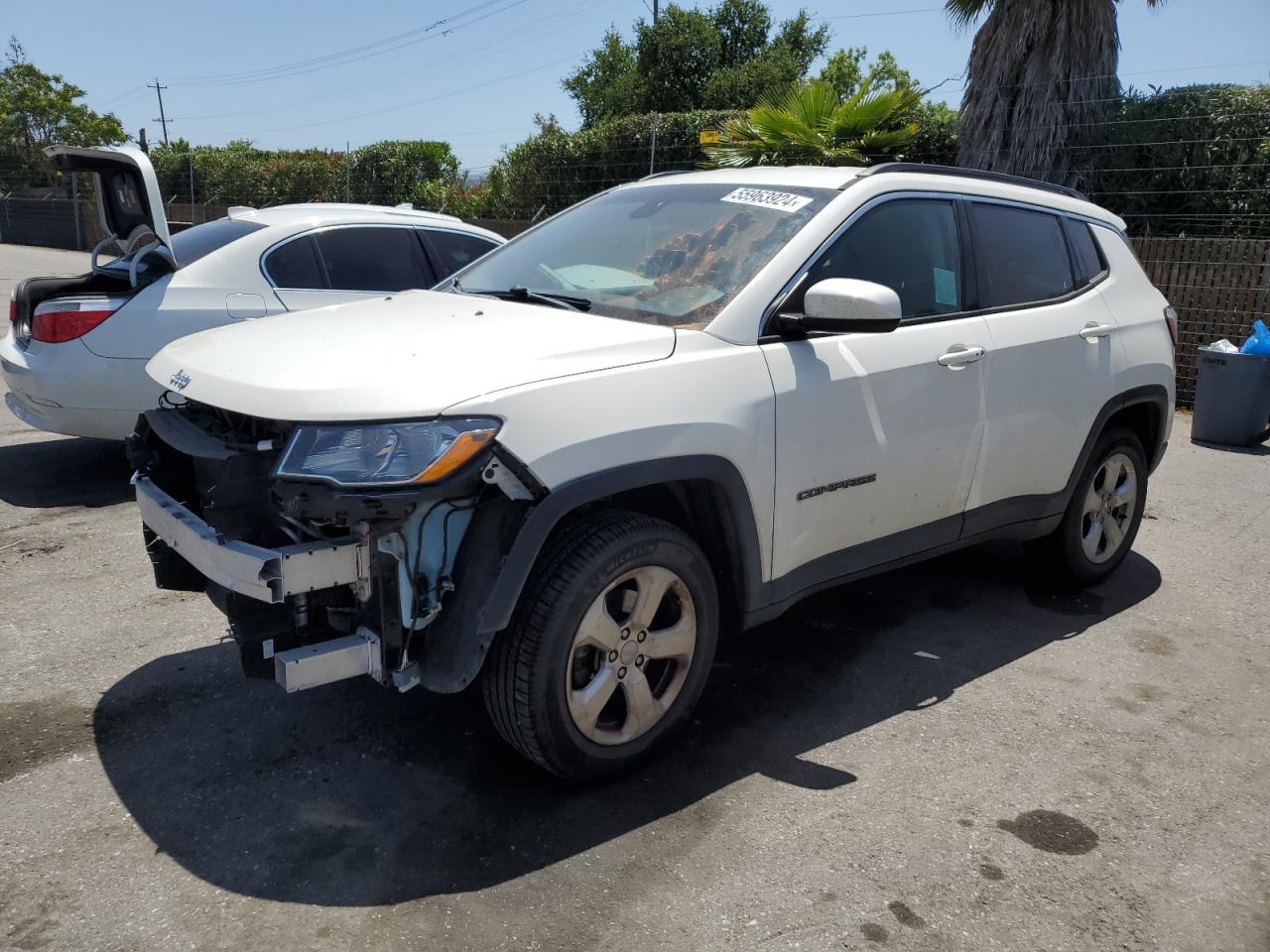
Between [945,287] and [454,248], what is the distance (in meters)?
3.90

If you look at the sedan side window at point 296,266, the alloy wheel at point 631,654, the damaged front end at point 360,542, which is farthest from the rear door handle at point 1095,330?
the sedan side window at point 296,266

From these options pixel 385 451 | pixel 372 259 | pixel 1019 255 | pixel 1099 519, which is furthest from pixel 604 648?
pixel 372 259

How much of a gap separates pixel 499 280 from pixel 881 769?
225cm

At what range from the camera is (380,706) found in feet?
12.0

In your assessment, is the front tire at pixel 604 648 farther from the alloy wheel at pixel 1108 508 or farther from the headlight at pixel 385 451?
the alloy wheel at pixel 1108 508

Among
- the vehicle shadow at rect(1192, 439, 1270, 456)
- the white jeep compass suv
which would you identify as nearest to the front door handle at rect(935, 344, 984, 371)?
the white jeep compass suv

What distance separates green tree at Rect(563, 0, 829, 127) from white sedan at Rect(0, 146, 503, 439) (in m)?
29.1

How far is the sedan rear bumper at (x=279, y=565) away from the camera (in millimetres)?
2641

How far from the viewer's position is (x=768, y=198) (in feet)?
12.4

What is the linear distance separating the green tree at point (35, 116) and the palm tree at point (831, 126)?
41.5m

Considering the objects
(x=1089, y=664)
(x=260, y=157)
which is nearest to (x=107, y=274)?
(x=1089, y=664)

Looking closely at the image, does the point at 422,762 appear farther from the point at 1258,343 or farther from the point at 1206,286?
the point at 1206,286

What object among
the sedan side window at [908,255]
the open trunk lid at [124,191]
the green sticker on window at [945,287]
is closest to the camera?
the sedan side window at [908,255]

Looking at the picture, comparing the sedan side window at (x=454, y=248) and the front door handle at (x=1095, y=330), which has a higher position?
the sedan side window at (x=454, y=248)
